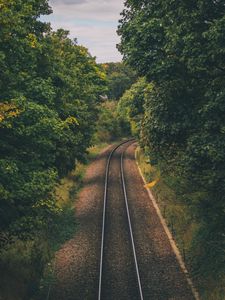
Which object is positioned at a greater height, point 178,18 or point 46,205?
point 178,18

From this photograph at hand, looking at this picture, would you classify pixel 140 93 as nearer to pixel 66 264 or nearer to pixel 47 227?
pixel 47 227

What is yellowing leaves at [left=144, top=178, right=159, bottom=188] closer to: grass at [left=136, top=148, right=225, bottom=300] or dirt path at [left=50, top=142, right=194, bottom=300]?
grass at [left=136, top=148, right=225, bottom=300]

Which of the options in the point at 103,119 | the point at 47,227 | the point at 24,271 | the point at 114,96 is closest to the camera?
the point at 24,271

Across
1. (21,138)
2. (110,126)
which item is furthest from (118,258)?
(110,126)

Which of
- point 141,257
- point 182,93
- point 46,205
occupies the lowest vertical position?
point 141,257

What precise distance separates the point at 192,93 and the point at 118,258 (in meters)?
8.37

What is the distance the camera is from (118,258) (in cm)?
1962

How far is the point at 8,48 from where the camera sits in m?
15.1

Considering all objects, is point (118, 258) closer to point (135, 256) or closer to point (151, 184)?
point (135, 256)

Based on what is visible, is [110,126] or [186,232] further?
[110,126]

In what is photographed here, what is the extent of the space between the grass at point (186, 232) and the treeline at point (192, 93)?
6 centimetres

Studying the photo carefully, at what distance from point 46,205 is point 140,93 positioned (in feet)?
50.0

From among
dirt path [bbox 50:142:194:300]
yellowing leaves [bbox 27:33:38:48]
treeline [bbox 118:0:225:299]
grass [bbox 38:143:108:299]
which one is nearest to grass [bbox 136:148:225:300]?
treeline [bbox 118:0:225:299]

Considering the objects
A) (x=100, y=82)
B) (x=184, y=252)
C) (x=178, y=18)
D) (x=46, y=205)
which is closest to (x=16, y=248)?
(x=46, y=205)
